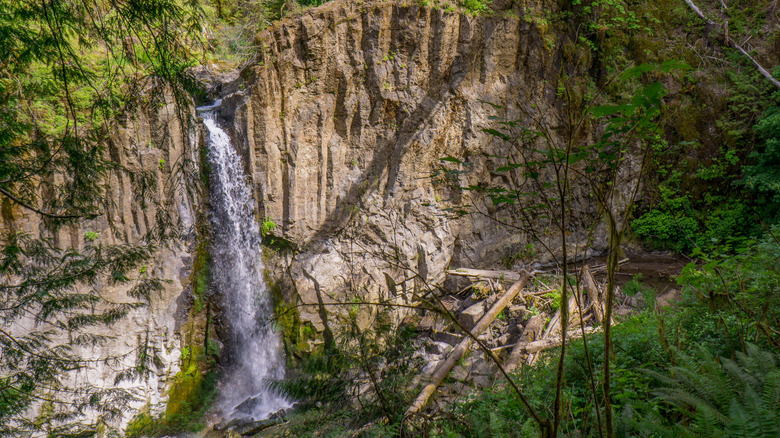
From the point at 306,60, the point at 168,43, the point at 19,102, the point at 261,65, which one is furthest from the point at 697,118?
the point at 19,102

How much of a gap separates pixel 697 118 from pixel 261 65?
37.0 ft

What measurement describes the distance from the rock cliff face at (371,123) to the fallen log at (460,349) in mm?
2522

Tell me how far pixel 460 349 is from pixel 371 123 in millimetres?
5919

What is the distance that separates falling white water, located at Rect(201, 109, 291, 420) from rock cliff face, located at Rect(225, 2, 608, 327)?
441 millimetres

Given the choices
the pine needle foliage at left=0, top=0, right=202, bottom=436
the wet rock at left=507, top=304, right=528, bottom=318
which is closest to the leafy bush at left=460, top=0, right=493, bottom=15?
the pine needle foliage at left=0, top=0, right=202, bottom=436

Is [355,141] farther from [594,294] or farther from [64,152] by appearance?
[594,294]

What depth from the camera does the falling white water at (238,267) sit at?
878 centimetres

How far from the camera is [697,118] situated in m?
10.6

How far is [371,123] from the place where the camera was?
31.1 feet

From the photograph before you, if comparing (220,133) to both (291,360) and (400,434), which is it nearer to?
(291,360)

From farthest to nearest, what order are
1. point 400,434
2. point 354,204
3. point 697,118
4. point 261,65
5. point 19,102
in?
point 697,118 → point 354,204 → point 261,65 → point 19,102 → point 400,434

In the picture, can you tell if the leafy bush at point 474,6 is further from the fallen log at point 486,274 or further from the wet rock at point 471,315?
the wet rock at point 471,315

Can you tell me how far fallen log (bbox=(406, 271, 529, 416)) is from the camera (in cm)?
435

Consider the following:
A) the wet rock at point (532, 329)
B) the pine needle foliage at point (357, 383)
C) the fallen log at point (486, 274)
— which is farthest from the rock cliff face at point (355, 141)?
the pine needle foliage at point (357, 383)
